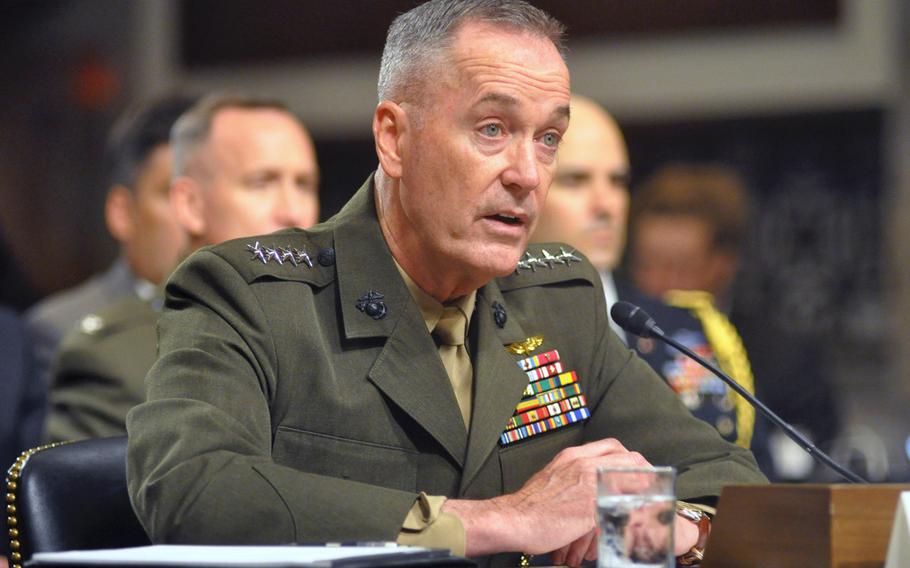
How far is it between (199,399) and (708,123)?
16.9 feet

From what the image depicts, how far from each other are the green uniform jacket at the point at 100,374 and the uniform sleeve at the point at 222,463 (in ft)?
4.39

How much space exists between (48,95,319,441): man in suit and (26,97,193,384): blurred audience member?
19.1 inches

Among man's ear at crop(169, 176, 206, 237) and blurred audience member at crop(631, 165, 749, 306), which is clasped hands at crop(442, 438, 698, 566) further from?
blurred audience member at crop(631, 165, 749, 306)

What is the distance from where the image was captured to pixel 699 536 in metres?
1.91

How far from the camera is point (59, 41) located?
7449 mm

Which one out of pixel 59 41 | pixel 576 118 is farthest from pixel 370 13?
pixel 576 118

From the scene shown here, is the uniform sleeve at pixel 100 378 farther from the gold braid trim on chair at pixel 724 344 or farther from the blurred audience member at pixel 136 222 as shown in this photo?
the gold braid trim on chair at pixel 724 344

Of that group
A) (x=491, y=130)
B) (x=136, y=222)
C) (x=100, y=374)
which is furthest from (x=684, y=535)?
(x=136, y=222)

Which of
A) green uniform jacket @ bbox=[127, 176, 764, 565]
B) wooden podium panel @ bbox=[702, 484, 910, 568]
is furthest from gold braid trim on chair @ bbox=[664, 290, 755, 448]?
wooden podium panel @ bbox=[702, 484, 910, 568]

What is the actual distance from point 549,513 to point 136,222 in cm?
266

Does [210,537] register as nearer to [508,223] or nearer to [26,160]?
[508,223]

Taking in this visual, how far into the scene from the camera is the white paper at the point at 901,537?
1.40 metres

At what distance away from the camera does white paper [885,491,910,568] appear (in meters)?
1.40

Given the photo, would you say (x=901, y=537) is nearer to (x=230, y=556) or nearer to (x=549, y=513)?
(x=549, y=513)
